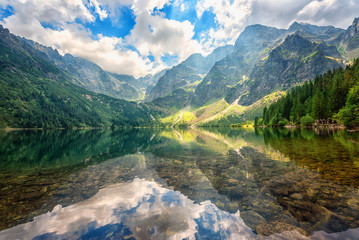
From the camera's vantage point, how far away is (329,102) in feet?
282

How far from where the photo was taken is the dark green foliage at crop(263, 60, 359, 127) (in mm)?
65550

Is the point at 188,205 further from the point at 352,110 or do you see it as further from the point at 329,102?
the point at 329,102

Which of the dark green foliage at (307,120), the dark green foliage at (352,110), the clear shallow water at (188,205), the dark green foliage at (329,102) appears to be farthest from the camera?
the dark green foliage at (307,120)

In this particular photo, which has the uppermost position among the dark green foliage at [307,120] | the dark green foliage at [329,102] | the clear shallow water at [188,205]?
the dark green foliage at [329,102]

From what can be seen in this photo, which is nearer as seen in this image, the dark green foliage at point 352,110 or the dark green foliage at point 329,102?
the dark green foliage at point 352,110

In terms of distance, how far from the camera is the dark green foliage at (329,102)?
215ft

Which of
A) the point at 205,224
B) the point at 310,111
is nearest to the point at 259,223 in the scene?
the point at 205,224

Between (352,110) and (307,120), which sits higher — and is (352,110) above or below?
above

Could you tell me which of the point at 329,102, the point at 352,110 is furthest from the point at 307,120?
the point at 352,110

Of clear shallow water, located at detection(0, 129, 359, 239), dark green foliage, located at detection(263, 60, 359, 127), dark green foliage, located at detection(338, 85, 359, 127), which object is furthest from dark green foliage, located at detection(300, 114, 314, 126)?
clear shallow water, located at detection(0, 129, 359, 239)

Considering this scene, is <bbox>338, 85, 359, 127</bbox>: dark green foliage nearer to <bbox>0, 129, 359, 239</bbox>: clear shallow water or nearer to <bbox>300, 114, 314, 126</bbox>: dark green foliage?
<bbox>300, 114, 314, 126</bbox>: dark green foliage

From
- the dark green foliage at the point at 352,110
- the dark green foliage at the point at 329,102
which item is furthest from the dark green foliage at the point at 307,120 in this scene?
the dark green foliage at the point at 352,110

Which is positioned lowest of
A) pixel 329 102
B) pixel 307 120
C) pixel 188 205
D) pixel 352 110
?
pixel 188 205

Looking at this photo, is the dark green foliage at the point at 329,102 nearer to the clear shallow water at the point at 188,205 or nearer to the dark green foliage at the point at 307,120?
the dark green foliage at the point at 307,120
